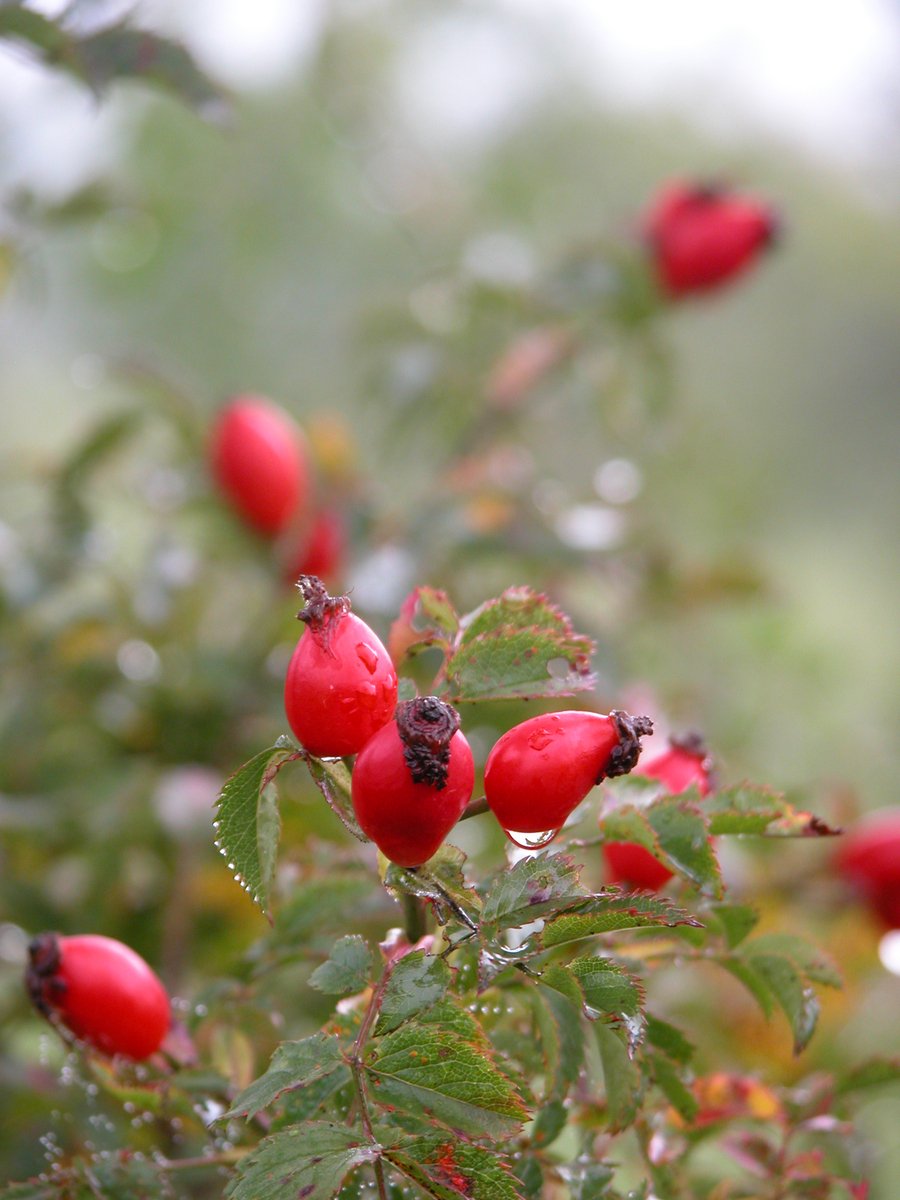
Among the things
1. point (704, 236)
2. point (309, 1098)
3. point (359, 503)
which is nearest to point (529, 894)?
point (309, 1098)

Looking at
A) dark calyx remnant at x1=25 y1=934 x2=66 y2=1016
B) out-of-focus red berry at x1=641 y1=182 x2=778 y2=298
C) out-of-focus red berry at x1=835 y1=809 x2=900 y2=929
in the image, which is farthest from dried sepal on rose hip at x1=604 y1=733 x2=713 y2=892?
out-of-focus red berry at x1=641 y1=182 x2=778 y2=298

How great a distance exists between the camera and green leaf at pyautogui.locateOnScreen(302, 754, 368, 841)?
1.35 feet

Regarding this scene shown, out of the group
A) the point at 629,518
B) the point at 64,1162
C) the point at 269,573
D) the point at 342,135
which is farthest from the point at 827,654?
the point at 64,1162

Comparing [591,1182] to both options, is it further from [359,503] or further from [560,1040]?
[359,503]

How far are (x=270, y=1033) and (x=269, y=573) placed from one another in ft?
1.81

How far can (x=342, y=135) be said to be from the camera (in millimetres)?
1681

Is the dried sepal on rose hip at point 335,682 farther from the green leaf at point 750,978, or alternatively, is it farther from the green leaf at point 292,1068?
the green leaf at point 750,978

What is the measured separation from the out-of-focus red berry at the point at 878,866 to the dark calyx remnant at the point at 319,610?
617 mm

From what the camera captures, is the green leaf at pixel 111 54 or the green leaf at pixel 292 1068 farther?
the green leaf at pixel 111 54

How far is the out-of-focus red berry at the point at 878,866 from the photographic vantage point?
879 millimetres

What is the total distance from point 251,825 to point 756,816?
20cm

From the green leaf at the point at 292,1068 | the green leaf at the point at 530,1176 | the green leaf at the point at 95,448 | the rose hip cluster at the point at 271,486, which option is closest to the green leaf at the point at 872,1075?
the green leaf at the point at 530,1176

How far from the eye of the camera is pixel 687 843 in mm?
455

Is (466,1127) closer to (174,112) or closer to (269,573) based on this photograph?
→ (269,573)
